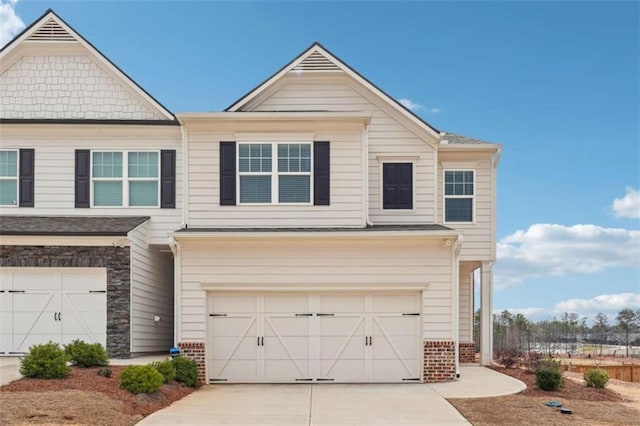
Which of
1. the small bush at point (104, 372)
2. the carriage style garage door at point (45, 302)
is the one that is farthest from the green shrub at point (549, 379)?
the carriage style garage door at point (45, 302)

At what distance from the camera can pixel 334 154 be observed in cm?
1588

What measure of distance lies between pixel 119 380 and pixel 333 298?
551 centimetres

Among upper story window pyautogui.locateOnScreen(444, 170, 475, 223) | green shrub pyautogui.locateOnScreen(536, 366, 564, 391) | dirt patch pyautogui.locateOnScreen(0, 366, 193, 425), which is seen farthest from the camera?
upper story window pyautogui.locateOnScreen(444, 170, 475, 223)

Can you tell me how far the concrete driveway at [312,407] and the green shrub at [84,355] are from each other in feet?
7.30

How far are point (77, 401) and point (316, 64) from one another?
36.9ft

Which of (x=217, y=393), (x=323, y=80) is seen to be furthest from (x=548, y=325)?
(x=217, y=393)

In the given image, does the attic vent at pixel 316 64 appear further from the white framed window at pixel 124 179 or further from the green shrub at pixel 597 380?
the green shrub at pixel 597 380

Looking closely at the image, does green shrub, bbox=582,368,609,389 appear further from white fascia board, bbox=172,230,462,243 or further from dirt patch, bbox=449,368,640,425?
white fascia board, bbox=172,230,462,243

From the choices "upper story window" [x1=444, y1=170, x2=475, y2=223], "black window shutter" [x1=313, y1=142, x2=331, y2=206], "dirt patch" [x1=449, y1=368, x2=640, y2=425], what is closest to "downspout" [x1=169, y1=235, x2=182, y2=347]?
"black window shutter" [x1=313, y1=142, x2=331, y2=206]

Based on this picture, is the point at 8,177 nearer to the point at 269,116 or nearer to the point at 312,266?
the point at 269,116

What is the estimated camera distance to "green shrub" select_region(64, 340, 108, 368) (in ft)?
41.7

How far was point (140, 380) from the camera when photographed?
36.6 ft

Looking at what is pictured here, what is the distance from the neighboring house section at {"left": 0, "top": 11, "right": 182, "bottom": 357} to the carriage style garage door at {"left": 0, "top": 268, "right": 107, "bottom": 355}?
25mm

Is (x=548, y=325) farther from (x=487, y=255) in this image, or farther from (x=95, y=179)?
(x=95, y=179)
